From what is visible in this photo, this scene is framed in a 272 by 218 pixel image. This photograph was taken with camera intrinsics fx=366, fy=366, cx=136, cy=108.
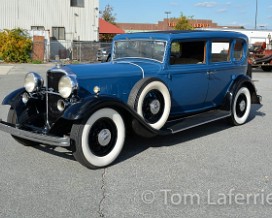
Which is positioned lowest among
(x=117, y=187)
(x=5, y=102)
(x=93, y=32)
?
(x=117, y=187)

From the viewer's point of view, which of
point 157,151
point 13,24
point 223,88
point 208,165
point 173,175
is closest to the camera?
point 173,175

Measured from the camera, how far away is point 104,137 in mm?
4555

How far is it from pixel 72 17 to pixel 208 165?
26.4 meters

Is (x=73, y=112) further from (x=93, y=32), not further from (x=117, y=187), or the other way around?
(x=93, y=32)

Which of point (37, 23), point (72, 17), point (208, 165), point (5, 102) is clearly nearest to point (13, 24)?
point (37, 23)

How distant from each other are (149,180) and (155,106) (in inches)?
51.9

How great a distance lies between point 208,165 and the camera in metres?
4.70

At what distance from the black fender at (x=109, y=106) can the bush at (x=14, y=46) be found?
2080 cm

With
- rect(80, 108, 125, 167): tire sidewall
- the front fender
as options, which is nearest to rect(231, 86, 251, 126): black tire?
rect(80, 108, 125, 167): tire sidewall

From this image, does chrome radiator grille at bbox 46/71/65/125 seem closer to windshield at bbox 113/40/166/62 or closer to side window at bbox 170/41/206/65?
windshield at bbox 113/40/166/62

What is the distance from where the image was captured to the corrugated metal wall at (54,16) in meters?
27.1

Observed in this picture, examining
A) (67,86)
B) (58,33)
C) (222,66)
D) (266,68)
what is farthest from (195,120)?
(58,33)

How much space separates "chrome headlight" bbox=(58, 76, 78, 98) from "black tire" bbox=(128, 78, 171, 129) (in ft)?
2.71

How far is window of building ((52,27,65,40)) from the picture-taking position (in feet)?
94.1
